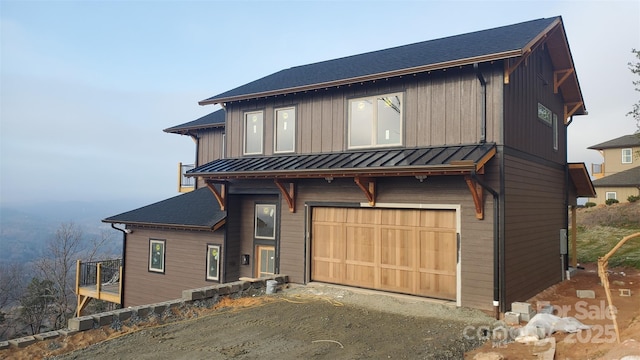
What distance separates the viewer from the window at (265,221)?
1384cm

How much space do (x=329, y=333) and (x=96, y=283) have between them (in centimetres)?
1513

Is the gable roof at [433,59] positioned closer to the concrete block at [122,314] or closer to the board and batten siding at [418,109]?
the board and batten siding at [418,109]

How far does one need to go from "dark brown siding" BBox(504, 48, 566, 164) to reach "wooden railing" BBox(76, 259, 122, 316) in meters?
15.2

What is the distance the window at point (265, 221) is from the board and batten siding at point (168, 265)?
1.43 m

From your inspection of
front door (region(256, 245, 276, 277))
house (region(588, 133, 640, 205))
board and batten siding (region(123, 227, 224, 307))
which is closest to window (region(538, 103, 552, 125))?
front door (region(256, 245, 276, 277))

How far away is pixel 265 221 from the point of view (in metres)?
14.0

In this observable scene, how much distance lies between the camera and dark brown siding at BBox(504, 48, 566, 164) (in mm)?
10141

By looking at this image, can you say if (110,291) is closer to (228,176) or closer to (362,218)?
(228,176)

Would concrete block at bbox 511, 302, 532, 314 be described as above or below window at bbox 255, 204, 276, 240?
below

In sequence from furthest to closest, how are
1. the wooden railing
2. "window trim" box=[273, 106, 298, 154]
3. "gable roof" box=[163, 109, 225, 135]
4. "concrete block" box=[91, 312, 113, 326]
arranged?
"gable roof" box=[163, 109, 225, 135], the wooden railing, "window trim" box=[273, 106, 298, 154], "concrete block" box=[91, 312, 113, 326]

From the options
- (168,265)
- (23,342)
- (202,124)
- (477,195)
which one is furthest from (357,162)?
(202,124)

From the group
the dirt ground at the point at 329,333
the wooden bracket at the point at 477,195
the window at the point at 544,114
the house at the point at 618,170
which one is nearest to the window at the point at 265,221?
the dirt ground at the point at 329,333

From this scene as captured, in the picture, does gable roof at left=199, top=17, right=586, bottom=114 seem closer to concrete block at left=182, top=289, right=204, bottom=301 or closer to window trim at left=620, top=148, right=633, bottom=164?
concrete block at left=182, top=289, right=204, bottom=301

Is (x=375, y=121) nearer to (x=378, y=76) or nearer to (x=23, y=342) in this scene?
(x=378, y=76)
